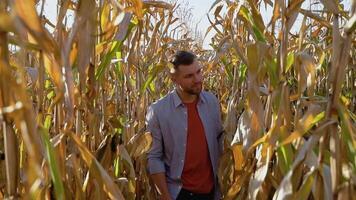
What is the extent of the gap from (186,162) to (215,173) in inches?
5.3

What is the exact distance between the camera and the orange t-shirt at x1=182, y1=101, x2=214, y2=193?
2172mm

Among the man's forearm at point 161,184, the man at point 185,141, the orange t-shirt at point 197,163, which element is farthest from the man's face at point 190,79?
the man's forearm at point 161,184

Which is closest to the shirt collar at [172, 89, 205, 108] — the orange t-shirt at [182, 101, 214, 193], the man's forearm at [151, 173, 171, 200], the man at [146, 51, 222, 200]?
the man at [146, 51, 222, 200]

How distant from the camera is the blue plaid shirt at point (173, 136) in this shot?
2.16 meters

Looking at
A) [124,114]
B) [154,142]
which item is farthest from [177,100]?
[124,114]

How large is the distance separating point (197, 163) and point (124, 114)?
0.44 m

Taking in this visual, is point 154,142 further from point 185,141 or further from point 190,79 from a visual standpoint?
point 190,79

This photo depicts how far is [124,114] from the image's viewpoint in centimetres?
237

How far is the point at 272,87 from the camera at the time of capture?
1.46m

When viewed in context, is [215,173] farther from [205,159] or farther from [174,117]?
[174,117]

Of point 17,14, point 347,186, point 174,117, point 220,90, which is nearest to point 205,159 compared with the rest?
point 174,117

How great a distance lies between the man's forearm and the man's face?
→ 1.26 feet

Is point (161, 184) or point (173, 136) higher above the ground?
point (173, 136)

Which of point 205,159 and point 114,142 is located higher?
point 114,142
